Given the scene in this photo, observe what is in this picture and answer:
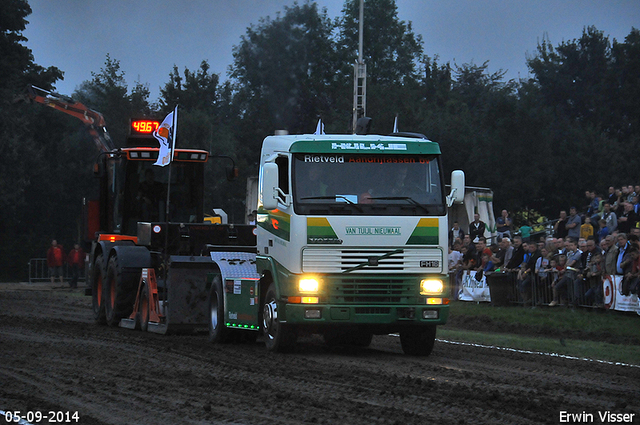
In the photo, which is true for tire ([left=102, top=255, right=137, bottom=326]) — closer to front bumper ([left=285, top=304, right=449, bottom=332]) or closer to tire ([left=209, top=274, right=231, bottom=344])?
tire ([left=209, top=274, right=231, bottom=344])

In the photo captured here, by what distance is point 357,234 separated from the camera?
13.0 metres

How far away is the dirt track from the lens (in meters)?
8.51

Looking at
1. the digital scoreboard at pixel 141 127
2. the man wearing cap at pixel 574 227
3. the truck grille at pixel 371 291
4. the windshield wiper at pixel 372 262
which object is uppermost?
the digital scoreboard at pixel 141 127

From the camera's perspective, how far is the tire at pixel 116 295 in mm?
Result: 18203

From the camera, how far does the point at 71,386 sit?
10.2 metres

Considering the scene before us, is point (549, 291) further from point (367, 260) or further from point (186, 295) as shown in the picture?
point (367, 260)

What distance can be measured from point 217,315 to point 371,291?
3.25 meters

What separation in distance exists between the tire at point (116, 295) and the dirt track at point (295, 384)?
2.69 meters

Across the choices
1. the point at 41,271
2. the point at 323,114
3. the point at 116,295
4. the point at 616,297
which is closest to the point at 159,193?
the point at 116,295

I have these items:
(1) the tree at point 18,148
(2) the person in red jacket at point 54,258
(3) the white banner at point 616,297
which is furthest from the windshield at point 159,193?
(1) the tree at point 18,148

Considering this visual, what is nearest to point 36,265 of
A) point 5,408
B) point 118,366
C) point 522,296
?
point 522,296

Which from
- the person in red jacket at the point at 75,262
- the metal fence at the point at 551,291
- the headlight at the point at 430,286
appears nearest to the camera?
the headlight at the point at 430,286

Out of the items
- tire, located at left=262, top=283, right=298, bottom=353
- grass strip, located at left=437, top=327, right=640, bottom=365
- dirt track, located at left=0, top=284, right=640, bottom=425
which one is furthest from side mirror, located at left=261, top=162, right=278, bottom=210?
grass strip, located at left=437, top=327, right=640, bottom=365

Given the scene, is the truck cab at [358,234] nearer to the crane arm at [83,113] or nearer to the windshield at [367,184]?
the windshield at [367,184]
